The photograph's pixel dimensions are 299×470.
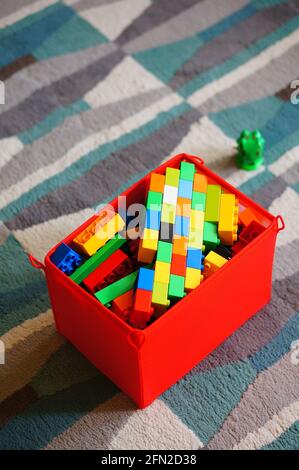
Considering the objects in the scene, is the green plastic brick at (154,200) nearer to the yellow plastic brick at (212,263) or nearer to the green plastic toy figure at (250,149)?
the yellow plastic brick at (212,263)

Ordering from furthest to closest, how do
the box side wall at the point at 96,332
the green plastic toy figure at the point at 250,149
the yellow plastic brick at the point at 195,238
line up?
the green plastic toy figure at the point at 250,149, the yellow plastic brick at the point at 195,238, the box side wall at the point at 96,332

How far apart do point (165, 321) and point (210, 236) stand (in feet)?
0.71

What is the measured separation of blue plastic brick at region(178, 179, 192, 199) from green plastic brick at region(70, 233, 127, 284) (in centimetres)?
15

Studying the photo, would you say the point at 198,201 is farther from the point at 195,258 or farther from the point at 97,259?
the point at 97,259

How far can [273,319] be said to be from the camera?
5.07 feet

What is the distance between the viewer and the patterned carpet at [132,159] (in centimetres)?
142

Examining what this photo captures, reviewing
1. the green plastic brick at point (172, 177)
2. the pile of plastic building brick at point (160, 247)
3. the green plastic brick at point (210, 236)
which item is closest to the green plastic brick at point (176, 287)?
the pile of plastic building brick at point (160, 247)

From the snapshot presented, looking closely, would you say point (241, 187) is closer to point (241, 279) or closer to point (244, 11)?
point (241, 279)

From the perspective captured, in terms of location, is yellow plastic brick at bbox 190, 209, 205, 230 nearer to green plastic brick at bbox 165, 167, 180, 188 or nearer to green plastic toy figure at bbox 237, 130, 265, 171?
green plastic brick at bbox 165, 167, 180, 188

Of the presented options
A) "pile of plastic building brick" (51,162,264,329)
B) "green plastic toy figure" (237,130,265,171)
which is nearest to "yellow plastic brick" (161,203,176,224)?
"pile of plastic building brick" (51,162,264,329)

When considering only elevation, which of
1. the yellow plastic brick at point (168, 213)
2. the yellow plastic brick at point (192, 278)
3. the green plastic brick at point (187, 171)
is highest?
the green plastic brick at point (187, 171)

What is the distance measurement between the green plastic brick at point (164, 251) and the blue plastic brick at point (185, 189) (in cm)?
12

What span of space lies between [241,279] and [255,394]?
0.23m

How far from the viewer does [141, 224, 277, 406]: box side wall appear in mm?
1312
